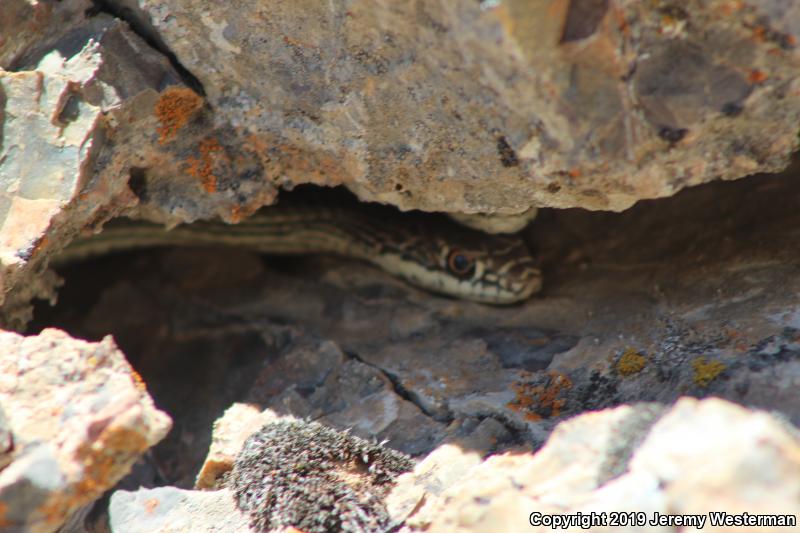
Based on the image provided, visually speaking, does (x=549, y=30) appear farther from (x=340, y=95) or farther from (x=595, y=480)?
(x=595, y=480)

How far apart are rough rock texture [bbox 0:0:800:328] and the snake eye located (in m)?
0.92

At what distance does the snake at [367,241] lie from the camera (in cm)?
371

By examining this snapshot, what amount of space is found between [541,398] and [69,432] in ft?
5.11

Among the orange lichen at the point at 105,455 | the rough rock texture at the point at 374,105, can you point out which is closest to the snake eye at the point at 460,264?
the rough rock texture at the point at 374,105

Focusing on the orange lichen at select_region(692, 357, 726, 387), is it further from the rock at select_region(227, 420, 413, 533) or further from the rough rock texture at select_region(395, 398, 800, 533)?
the rock at select_region(227, 420, 413, 533)

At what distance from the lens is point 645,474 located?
5.30 feet

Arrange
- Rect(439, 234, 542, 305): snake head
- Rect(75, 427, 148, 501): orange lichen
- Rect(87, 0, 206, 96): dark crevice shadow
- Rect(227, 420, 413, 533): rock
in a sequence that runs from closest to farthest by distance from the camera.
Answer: Rect(75, 427, 148, 501): orange lichen → Rect(227, 420, 413, 533): rock → Rect(87, 0, 206, 96): dark crevice shadow → Rect(439, 234, 542, 305): snake head

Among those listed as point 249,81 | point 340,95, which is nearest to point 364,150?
point 340,95

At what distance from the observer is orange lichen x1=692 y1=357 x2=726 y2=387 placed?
87.3 inches

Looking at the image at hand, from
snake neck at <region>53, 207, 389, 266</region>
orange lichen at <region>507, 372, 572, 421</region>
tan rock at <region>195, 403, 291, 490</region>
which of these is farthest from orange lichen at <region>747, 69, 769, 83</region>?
snake neck at <region>53, 207, 389, 266</region>

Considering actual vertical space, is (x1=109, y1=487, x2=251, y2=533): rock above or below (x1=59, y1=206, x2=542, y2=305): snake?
below

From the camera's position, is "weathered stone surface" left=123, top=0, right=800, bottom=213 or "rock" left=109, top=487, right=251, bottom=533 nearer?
"weathered stone surface" left=123, top=0, right=800, bottom=213

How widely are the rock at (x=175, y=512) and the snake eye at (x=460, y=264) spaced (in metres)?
1.74

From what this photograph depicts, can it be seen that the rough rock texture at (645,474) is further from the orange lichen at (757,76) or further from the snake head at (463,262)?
the snake head at (463,262)
